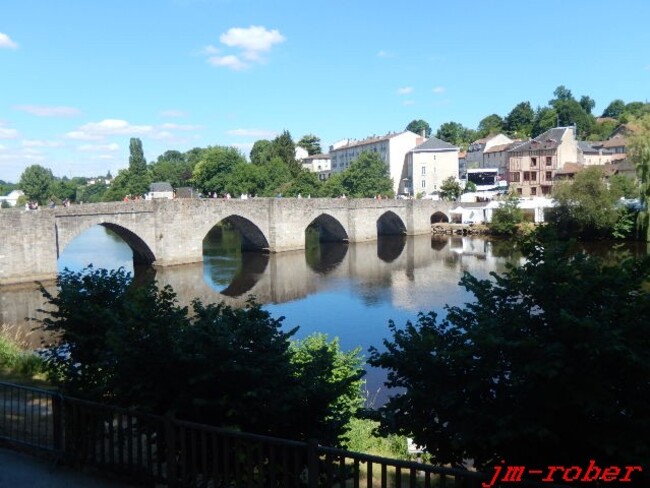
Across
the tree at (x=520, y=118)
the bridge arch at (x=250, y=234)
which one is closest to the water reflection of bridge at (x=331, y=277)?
the bridge arch at (x=250, y=234)

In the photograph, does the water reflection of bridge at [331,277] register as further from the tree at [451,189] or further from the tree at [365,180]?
the tree at [365,180]

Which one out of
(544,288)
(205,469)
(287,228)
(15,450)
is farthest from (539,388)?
(287,228)

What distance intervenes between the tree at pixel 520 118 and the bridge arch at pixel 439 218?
52143 millimetres

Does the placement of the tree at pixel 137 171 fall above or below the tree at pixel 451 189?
above

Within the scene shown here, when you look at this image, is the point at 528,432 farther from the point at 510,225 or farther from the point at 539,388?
the point at 510,225

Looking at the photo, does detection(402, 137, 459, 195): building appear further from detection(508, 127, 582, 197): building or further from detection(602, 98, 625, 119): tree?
detection(602, 98, 625, 119): tree

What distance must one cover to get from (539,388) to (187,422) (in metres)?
3.48

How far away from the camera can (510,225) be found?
57031mm

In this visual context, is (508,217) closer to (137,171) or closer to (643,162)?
(643,162)

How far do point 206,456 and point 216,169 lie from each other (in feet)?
249

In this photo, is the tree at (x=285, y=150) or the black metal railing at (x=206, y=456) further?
the tree at (x=285, y=150)

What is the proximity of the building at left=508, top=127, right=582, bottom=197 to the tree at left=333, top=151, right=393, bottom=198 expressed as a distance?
16.3 m

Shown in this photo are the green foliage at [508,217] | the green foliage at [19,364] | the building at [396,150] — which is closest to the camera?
the green foliage at [19,364]

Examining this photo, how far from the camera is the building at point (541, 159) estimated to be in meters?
73.9
